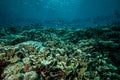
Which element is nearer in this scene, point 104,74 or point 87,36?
point 104,74

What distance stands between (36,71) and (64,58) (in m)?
1.08

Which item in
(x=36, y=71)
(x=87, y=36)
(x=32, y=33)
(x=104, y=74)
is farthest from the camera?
(x=32, y=33)

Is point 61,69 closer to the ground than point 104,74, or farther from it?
farther from it

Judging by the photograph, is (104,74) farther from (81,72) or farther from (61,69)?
(61,69)

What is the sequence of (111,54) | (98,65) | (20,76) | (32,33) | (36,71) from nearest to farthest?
(20,76) < (36,71) < (98,65) < (111,54) < (32,33)

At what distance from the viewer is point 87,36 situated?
9227mm

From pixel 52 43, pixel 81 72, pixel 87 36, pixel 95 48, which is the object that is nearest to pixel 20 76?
pixel 81 72

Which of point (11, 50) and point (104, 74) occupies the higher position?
point (11, 50)

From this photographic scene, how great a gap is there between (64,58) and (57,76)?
0.80 metres

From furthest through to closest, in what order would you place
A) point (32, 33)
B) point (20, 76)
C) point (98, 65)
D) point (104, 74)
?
point (32, 33) → point (98, 65) → point (104, 74) → point (20, 76)

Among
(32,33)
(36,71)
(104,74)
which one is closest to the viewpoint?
(36,71)

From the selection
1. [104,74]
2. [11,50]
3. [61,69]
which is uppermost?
[11,50]

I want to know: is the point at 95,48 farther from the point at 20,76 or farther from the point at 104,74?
the point at 20,76

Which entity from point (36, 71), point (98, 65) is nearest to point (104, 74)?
point (98, 65)
